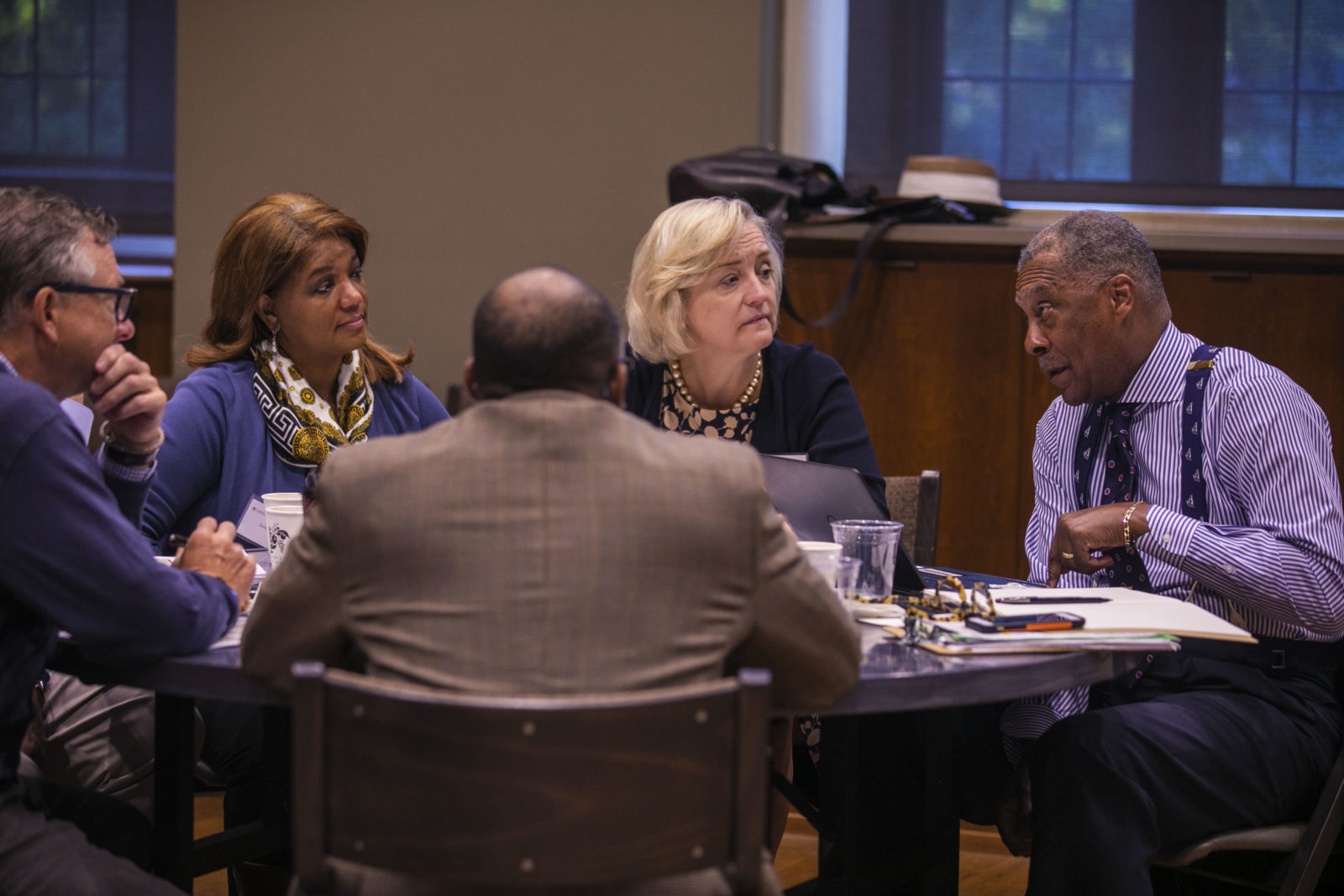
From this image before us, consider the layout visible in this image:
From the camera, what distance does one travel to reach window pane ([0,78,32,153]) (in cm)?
499

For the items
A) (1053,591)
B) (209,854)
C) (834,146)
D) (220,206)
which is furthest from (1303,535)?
(220,206)

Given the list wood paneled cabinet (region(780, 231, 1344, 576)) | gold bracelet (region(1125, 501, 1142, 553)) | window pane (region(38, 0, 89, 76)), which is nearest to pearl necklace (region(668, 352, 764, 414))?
gold bracelet (region(1125, 501, 1142, 553))

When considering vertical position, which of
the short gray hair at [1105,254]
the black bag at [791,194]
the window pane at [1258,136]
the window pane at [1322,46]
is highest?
the window pane at [1322,46]

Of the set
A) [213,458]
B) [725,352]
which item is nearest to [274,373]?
[213,458]

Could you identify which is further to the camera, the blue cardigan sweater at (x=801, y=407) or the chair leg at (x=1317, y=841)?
the blue cardigan sweater at (x=801, y=407)

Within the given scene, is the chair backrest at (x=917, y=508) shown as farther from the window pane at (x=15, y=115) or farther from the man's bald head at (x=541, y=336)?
the window pane at (x=15, y=115)

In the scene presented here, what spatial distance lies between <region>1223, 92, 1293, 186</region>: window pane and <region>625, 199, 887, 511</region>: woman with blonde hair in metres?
2.38

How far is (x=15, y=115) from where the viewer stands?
16.4ft

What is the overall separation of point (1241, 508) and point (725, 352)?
3.34ft

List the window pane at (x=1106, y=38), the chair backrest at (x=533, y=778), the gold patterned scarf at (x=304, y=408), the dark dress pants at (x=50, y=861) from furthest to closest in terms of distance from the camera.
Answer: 1. the window pane at (x=1106, y=38)
2. the gold patterned scarf at (x=304, y=408)
3. the dark dress pants at (x=50, y=861)
4. the chair backrest at (x=533, y=778)

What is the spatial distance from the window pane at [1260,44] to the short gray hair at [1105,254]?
92.1 inches

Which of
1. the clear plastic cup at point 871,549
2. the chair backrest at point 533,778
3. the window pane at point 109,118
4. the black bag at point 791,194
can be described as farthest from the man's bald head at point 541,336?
the window pane at point 109,118

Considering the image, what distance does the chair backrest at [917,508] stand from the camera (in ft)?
8.82

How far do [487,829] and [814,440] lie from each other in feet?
4.95
